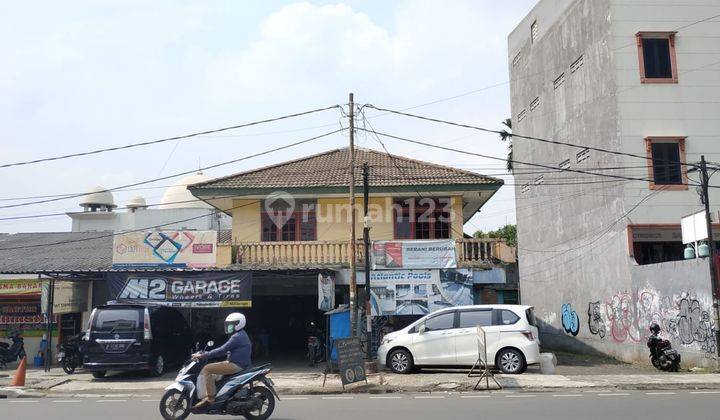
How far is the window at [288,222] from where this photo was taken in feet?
74.0

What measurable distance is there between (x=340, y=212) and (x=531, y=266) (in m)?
11.9

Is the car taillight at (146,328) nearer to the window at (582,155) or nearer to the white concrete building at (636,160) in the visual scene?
the white concrete building at (636,160)

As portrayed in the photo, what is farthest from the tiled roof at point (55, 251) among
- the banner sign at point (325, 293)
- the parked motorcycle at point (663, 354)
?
the parked motorcycle at point (663, 354)

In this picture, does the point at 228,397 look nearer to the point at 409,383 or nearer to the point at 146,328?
the point at 409,383

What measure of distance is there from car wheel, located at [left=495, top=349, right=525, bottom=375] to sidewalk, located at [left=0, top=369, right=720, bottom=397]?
37cm

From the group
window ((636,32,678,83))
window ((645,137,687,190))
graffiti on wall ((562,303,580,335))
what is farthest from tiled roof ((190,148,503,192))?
graffiti on wall ((562,303,580,335))

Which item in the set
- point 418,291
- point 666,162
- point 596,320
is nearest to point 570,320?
point 596,320

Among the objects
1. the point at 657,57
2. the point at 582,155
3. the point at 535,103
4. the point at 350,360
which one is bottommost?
the point at 350,360

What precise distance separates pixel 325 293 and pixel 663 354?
9189 millimetres

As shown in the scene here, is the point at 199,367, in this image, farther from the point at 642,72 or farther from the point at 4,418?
the point at 642,72

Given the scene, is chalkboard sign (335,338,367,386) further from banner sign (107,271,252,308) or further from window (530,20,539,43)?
window (530,20,539,43)

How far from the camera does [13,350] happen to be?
20141 millimetres

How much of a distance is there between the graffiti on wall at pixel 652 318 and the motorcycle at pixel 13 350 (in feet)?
62.2

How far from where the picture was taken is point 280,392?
14.0 metres
